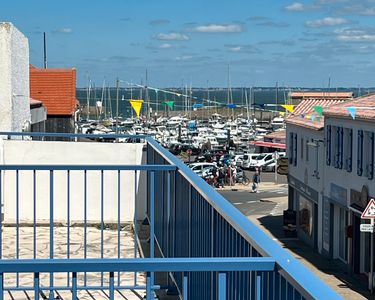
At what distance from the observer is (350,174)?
30.9m

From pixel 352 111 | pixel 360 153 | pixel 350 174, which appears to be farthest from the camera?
pixel 350 174

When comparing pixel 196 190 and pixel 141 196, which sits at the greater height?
pixel 196 190

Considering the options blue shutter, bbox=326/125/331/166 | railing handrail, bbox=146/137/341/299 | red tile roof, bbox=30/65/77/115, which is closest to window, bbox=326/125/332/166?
blue shutter, bbox=326/125/331/166

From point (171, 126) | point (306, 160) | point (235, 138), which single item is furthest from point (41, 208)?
point (171, 126)

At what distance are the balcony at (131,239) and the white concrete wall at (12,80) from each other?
5.79 meters

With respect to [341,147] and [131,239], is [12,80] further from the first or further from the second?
[341,147]

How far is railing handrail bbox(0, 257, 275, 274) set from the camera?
3250mm

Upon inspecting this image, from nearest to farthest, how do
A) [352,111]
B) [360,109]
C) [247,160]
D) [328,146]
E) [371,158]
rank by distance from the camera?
[371,158] → [352,111] → [360,109] → [328,146] → [247,160]

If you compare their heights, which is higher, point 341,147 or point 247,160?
point 341,147

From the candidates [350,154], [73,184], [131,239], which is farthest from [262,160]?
[131,239]

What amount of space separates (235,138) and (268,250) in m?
106

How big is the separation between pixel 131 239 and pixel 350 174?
21.2 metres

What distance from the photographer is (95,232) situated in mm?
11102

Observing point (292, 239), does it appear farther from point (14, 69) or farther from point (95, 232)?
point (95, 232)
